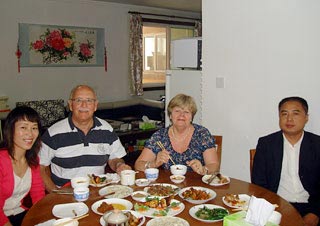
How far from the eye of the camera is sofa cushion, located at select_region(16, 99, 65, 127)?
5359 millimetres

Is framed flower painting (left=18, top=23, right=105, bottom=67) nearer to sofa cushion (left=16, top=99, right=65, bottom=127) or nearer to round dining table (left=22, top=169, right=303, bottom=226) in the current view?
sofa cushion (left=16, top=99, right=65, bottom=127)

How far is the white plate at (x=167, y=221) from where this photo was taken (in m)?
1.43

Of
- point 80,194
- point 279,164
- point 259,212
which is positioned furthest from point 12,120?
point 279,164

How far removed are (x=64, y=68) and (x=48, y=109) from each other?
874 mm

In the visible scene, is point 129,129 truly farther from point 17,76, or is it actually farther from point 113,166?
point 113,166

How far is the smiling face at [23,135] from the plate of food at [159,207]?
0.80 metres

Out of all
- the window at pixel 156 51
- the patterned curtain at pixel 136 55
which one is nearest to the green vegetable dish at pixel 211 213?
the patterned curtain at pixel 136 55

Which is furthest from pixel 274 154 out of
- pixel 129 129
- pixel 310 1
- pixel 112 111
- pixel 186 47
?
pixel 112 111

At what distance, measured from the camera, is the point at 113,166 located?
2.43 m

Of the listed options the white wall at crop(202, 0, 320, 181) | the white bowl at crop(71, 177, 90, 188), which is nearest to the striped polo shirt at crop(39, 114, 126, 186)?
the white bowl at crop(71, 177, 90, 188)

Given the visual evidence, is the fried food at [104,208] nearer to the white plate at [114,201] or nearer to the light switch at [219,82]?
the white plate at [114,201]

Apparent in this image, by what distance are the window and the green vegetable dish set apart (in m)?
5.90

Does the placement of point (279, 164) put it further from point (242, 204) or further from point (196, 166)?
point (242, 204)

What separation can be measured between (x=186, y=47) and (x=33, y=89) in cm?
303
